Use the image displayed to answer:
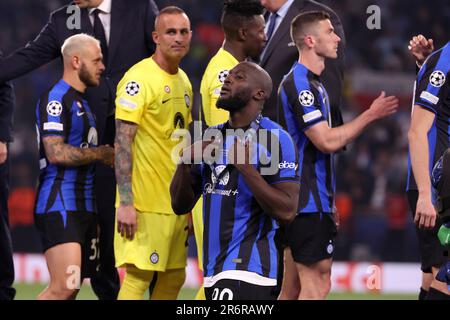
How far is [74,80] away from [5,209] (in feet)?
3.36

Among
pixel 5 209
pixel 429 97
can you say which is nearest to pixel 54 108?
pixel 5 209

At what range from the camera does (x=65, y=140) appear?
6.68m

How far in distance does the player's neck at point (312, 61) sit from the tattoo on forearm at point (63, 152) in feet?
4.78

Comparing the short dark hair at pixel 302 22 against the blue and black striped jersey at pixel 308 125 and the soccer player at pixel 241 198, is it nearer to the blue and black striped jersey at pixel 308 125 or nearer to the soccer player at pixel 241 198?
the blue and black striped jersey at pixel 308 125

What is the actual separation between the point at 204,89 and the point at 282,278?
1270 millimetres

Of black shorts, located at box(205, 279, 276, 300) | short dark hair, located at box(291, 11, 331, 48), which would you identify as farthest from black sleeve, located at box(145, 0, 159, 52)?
black shorts, located at box(205, 279, 276, 300)

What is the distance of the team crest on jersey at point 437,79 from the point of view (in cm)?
615

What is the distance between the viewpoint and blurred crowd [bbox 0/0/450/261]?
1299 cm

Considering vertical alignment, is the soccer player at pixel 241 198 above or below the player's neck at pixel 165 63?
below

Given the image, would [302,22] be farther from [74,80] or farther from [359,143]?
[359,143]

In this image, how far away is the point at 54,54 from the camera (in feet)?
24.1

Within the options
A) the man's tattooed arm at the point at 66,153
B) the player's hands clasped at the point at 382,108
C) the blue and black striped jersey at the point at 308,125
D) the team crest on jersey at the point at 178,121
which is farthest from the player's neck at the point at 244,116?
the man's tattooed arm at the point at 66,153

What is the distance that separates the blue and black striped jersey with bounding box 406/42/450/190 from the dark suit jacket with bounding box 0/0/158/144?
1936mm
